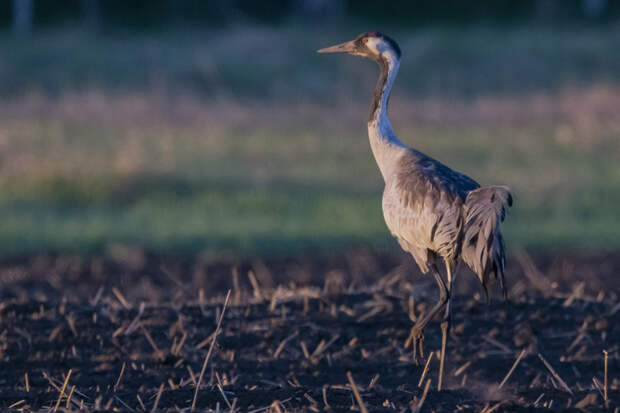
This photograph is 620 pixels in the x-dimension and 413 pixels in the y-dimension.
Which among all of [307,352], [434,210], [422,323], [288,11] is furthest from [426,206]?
[288,11]

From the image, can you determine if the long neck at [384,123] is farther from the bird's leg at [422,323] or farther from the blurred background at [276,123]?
the blurred background at [276,123]

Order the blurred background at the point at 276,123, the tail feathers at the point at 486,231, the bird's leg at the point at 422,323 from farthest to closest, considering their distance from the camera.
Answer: the blurred background at the point at 276,123 < the bird's leg at the point at 422,323 < the tail feathers at the point at 486,231

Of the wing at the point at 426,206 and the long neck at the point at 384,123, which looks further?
the long neck at the point at 384,123

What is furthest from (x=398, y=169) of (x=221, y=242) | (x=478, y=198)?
(x=221, y=242)

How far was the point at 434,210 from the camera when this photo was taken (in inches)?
228

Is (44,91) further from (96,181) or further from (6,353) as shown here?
(6,353)

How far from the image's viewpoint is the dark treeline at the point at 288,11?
28453 millimetres

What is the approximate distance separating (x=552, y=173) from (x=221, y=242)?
532cm

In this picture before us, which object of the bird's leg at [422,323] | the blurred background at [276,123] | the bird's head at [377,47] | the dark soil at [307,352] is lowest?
the blurred background at [276,123]

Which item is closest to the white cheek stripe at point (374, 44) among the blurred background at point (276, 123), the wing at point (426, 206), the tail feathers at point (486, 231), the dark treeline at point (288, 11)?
the wing at point (426, 206)

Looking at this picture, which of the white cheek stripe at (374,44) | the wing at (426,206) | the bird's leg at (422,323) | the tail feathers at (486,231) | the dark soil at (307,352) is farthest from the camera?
the white cheek stripe at (374,44)

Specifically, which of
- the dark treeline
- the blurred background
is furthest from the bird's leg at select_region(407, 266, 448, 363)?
the dark treeline

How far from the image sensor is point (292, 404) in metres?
4.99

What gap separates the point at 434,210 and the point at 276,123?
12151 millimetres
